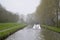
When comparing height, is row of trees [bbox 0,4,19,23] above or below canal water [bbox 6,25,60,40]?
above

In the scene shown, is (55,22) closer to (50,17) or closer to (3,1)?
(50,17)

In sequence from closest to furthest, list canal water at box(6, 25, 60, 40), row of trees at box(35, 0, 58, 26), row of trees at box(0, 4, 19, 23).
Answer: canal water at box(6, 25, 60, 40) → row of trees at box(0, 4, 19, 23) → row of trees at box(35, 0, 58, 26)

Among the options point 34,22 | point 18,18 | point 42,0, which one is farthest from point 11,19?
point 42,0

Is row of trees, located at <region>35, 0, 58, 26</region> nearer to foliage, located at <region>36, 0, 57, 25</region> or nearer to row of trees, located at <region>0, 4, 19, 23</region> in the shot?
foliage, located at <region>36, 0, 57, 25</region>

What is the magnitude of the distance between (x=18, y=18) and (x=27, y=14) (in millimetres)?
1941

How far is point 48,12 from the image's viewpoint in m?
36.0

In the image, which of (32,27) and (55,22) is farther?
(32,27)

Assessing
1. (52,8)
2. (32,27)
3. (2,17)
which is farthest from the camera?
(32,27)

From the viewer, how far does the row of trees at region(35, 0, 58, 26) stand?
34844 millimetres

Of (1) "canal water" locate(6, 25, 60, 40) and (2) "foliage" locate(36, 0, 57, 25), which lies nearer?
(1) "canal water" locate(6, 25, 60, 40)

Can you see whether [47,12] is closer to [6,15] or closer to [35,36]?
[6,15]

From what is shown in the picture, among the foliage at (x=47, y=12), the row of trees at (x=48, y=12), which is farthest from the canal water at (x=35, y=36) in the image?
the foliage at (x=47, y=12)

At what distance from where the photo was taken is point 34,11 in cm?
3522

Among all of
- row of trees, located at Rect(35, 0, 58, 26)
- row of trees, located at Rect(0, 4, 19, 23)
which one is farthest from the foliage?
row of trees, located at Rect(0, 4, 19, 23)
